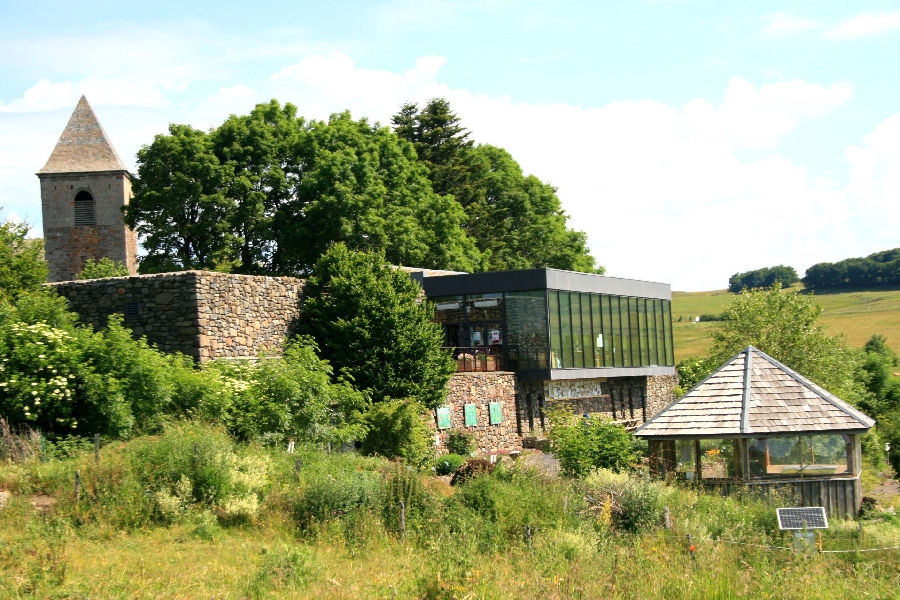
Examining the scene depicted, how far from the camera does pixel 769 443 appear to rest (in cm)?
1908

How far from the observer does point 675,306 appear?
128750mm

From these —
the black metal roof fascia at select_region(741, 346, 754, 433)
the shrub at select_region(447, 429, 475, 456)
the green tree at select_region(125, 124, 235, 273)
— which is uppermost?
the green tree at select_region(125, 124, 235, 273)

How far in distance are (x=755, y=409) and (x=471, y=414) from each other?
1120 cm

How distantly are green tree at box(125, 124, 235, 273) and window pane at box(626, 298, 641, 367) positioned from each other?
14925 mm

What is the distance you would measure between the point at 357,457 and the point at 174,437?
417cm

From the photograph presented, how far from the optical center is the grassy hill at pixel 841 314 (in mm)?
92500

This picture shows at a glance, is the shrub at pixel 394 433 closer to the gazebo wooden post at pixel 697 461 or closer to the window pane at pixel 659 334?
the gazebo wooden post at pixel 697 461

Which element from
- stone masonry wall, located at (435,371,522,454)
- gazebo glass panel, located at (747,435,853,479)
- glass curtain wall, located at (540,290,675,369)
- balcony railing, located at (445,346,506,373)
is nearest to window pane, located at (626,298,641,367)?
glass curtain wall, located at (540,290,675,369)

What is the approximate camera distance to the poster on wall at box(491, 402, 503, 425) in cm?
3056

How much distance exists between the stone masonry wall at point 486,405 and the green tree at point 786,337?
1432 cm

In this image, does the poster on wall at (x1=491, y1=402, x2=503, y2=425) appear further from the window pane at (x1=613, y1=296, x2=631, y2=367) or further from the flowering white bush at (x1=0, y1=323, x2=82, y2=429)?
the flowering white bush at (x1=0, y1=323, x2=82, y2=429)

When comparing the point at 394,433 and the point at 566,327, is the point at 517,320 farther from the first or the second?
the point at 394,433

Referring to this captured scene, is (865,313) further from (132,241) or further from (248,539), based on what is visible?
(248,539)

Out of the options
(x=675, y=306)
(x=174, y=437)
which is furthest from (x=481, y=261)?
(x=675, y=306)
